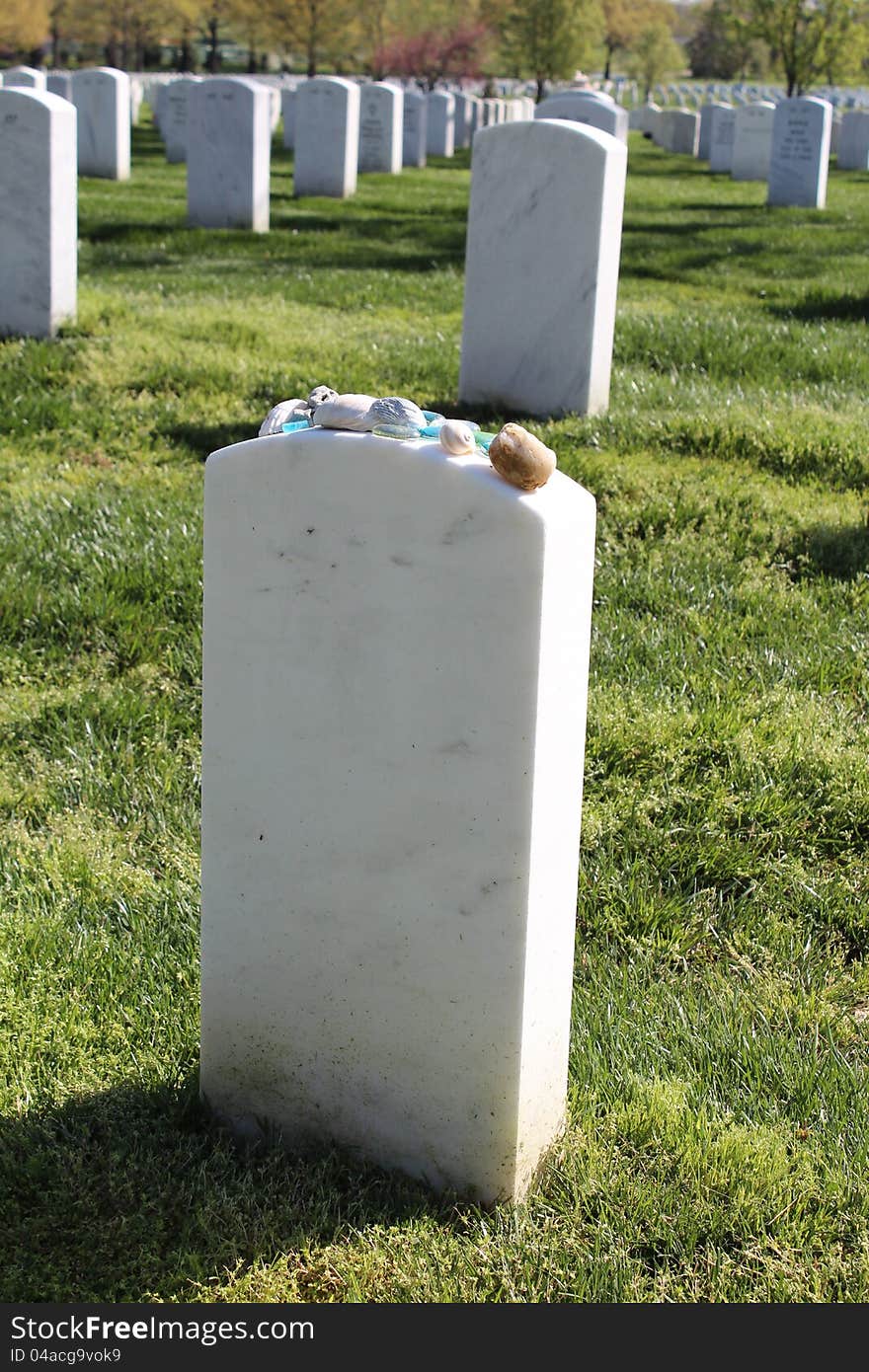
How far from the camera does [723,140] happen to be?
2505 cm

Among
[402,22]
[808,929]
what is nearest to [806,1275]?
[808,929]

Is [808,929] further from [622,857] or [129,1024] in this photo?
[129,1024]

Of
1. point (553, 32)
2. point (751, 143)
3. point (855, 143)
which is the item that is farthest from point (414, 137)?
point (553, 32)

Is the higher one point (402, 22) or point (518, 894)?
point (402, 22)

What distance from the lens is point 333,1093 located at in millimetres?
2277

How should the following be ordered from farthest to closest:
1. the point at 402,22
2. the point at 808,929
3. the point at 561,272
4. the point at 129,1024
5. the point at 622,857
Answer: the point at 402,22, the point at 561,272, the point at 622,857, the point at 808,929, the point at 129,1024

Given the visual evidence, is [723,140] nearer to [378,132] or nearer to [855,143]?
[855,143]

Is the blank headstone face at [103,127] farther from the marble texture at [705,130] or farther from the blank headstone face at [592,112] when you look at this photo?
the marble texture at [705,130]

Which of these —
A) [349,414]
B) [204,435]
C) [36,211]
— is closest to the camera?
[349,414]

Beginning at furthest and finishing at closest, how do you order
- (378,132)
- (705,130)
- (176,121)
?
(705,130) → (176,121) → (378,132)

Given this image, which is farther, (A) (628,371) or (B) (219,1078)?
(A) (628,371)

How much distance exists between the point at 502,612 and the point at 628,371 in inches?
237

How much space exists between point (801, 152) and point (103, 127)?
335 inches

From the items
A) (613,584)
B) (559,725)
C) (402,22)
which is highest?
(402,22)
